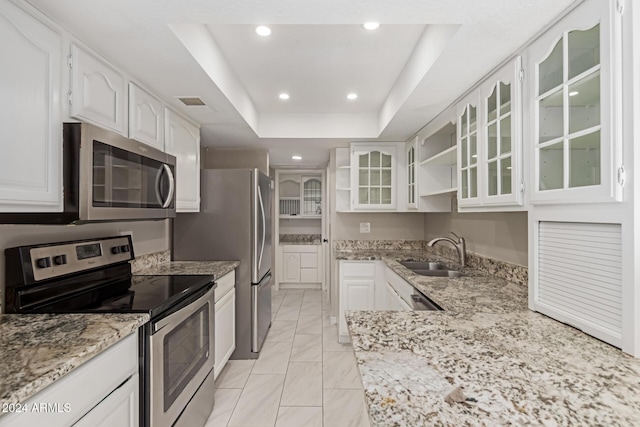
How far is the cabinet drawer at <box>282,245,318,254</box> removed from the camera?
5.62m

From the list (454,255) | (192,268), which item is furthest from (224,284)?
(454,255)

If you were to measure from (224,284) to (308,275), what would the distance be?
124 inches

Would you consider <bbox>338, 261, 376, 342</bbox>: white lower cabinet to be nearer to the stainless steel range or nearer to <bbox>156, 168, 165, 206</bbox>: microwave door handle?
the stainless steel range

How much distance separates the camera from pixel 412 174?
3.33 m

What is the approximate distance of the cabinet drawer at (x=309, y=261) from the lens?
5.62m

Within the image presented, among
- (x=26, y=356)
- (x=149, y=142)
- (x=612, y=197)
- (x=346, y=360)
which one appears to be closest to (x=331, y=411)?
(x=346, y=360)

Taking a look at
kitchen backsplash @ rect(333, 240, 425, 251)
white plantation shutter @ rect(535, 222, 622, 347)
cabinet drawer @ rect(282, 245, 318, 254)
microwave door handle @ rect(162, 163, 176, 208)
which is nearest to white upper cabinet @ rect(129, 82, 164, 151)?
microwave door handle @ rect(162, 163, 176, 208)

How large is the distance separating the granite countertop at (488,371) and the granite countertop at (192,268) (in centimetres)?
140

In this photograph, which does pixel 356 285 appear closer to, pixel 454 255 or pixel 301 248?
pixel 454 255

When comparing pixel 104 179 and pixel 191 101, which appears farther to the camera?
pixel 191 101

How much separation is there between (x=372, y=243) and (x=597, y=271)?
2.85m

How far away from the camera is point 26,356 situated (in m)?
0.98

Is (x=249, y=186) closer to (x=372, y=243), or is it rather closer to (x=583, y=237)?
(x=372, y=243)

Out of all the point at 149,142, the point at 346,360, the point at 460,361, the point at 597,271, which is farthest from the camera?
the point at 346,360
